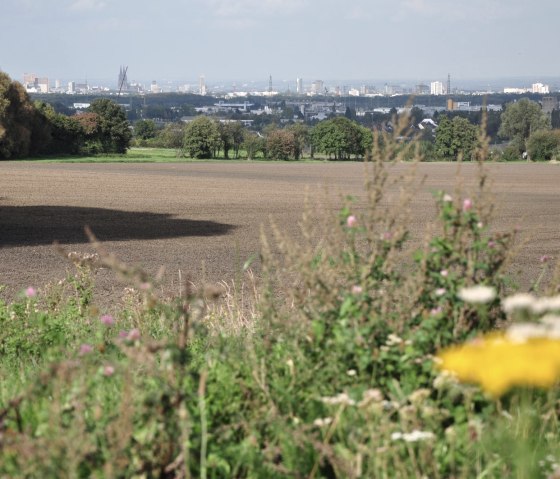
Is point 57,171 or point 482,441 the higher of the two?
point 482,441

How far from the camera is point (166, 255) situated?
18.3 meters

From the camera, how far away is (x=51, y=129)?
Answer: 80125mm

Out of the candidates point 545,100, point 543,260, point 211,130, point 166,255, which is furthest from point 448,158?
point 545,100

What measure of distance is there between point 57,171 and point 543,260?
5271cm

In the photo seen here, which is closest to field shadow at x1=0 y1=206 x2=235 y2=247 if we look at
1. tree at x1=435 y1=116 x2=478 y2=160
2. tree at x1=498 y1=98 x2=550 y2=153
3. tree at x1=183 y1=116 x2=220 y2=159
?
tree at x1=183 y1=116 x2=220 y2=159

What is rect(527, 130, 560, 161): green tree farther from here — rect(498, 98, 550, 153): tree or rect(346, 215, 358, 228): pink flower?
rect(346, 215, 358, 228): pink flower

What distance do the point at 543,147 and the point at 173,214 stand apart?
66.7m

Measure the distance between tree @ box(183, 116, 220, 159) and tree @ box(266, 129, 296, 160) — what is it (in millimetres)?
4938

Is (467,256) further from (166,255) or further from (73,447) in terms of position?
(166,255)

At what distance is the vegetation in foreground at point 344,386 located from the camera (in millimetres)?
3012

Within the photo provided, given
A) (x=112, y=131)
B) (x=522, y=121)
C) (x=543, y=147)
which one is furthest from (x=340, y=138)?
(x=522, y=121)

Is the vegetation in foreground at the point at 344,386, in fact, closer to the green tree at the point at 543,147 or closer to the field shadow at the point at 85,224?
the field shadow at the point at 85,224

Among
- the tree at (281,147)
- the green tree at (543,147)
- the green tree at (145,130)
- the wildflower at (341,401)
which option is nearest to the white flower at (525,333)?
the wildflower at (341,401)

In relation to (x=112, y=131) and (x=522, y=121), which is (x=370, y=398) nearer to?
(x=112, y=131)
